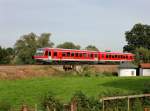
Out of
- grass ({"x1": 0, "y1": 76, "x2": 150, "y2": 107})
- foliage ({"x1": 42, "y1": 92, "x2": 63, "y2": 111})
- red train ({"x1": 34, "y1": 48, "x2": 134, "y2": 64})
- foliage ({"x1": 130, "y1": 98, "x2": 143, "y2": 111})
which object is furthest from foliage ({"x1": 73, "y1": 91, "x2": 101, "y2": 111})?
red train ({"x1": 34, "y1": 48, "x2": 134, "y2": 64})

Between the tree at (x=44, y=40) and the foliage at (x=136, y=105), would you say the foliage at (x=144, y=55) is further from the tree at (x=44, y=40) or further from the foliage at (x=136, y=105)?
the foliage at (x=136, y=105)

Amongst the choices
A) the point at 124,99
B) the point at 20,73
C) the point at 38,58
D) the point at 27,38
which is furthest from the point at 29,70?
the point at 27,38

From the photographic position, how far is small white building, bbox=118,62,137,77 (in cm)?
7612

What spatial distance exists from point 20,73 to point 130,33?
3404 inches

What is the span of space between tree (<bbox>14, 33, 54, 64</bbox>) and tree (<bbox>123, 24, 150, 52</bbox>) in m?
33.0

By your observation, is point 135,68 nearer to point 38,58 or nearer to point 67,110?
point 38,58

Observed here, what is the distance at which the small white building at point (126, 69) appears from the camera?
76125 millimetres

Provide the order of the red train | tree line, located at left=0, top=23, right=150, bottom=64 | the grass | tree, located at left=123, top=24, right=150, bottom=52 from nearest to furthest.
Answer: the grass, the red train, tree line, located at left=0, top=23, right=150, bottom=64, tree, located at left=123, top=24, right=150, bottom=52

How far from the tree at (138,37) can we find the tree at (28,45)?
33.0 m

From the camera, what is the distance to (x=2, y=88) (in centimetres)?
4194

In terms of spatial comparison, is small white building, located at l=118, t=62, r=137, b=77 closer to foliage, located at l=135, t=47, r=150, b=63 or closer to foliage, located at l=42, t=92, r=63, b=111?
foliage, located at l=135, t=47, r=150, b=63

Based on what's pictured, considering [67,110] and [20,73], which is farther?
[20,73]

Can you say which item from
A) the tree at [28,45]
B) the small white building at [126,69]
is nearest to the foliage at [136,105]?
the small white building at [126,69]

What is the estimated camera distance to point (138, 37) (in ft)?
443
